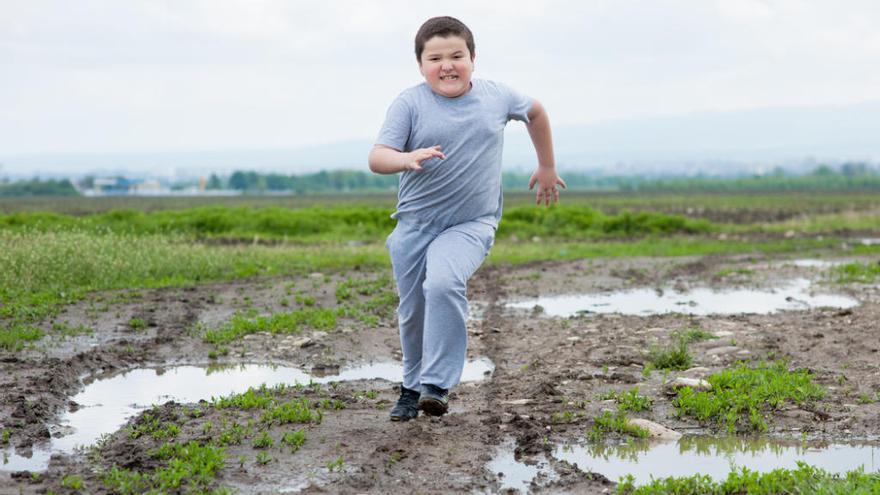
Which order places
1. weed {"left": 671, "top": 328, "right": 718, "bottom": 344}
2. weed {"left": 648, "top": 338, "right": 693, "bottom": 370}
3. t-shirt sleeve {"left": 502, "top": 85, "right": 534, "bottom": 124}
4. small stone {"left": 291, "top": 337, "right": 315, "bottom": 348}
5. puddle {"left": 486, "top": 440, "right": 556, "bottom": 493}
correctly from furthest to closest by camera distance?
small stone {"left": 291, "top": 337, "right": 315, "bottom": 348}, weed {"left": 671, "top": 328, "right": 718, "bottom": 344}, weed {"left": 648, "top": 338, "right": 693, "bottom": 370}, t-shirt sleeve {"left": 502, "top": 85, "right": 534, "bottom": 124}, puddle {"left": 486, "top": 440, "right": 556, "bottom": 493}

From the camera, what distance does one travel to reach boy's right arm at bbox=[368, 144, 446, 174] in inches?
212

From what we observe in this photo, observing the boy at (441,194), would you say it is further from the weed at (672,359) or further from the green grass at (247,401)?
the weed at (672,359)

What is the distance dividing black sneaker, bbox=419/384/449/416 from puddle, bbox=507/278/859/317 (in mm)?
5782

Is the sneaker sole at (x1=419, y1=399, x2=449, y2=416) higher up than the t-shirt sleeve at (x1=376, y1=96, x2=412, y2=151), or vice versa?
the t-shirt sleeve at (x1=376, y1=96, x2=412, y2=151)

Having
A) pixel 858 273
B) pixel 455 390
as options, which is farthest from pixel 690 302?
pixel 455 390

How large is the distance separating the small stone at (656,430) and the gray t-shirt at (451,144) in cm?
148

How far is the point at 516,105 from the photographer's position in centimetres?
615

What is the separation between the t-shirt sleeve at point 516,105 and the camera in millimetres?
6117

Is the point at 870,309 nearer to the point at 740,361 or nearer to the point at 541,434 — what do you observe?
the point at 740,361

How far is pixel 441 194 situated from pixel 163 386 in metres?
3.00

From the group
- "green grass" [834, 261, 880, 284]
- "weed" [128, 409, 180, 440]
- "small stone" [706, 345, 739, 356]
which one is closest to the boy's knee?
"weed" [128, 409, 180, 440]

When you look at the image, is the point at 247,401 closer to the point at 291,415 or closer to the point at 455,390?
the point at 291,415

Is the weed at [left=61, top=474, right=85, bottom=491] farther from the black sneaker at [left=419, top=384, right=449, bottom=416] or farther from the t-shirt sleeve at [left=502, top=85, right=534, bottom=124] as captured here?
the t-shirt sleeve at [left=502, top=85, right=534, bottom=124]

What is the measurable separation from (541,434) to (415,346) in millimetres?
942
